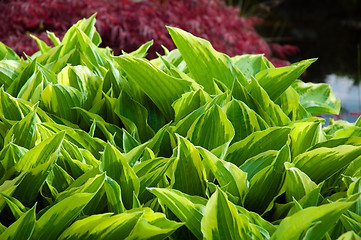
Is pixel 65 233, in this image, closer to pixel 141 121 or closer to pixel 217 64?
pixel 141 121

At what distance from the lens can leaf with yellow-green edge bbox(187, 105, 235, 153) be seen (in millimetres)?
1218

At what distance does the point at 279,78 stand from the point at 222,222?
638mm

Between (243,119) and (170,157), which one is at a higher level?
(243,119)

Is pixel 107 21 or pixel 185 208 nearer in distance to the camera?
pixel 185 208

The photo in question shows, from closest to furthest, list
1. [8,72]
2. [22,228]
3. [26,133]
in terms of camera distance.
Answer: [22,228]
[26,133]
[8,72]

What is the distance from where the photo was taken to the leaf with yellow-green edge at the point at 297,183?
107 cm

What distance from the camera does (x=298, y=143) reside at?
1.29 m

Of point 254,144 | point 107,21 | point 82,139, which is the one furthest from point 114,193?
point 107,21

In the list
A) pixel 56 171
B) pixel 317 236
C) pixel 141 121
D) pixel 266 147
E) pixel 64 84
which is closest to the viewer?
pixel 317 236

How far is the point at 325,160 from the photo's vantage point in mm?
1153

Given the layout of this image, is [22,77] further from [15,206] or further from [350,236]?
[350,236]

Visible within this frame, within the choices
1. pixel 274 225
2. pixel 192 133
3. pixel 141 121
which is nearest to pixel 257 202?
pixel 274 225

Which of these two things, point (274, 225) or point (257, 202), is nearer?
point (274, 225)

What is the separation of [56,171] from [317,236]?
1.85 feet
